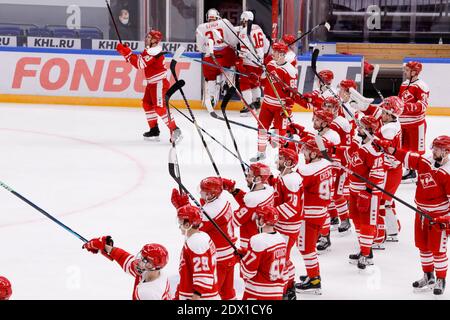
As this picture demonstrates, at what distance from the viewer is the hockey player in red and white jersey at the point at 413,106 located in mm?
9156

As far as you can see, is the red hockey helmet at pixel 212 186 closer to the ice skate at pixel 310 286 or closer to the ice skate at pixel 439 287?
the ice skate at pixel 310 286

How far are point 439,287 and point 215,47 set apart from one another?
7.02 m

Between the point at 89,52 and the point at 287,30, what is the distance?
11.4 feet

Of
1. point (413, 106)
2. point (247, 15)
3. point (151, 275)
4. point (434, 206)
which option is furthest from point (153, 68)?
point (151, 275)

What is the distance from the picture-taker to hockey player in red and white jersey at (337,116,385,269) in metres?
6.68

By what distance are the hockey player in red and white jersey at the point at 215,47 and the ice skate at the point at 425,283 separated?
6053mm

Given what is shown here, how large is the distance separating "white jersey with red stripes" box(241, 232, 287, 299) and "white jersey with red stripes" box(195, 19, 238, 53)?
7.41m

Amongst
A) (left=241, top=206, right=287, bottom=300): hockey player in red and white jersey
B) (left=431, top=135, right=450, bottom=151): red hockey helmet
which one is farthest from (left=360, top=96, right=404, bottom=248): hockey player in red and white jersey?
(left=241, top=206, right=287, bottom=300): hockey player in red and white jersey

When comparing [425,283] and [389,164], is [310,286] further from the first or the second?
[389,164]

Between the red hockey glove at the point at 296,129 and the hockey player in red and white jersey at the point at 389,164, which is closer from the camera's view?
the hockey player in red and white jersey at the point at 389,164

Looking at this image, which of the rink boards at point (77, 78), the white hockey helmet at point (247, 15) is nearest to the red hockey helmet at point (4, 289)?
the white hockey helmet at point (247, 15)

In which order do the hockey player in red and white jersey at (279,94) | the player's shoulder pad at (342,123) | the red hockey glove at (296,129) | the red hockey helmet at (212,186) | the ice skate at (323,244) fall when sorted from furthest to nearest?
the hockey player in red and white jersey at (279,94)
the red hockey glove at (296,129)
the player's shoulder pad at (342,123)
the ice skate at (323,244)
the red hockey helmet at (212,186)

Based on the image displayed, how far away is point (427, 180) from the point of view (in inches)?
242

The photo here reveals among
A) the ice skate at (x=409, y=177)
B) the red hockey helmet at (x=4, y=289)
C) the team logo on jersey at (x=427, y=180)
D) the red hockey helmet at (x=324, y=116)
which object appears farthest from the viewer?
the ice skate at (x=409, y=177)
